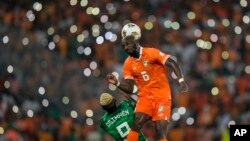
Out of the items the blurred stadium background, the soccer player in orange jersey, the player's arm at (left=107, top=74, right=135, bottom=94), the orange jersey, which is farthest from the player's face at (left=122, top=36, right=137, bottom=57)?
the blurred stadium background

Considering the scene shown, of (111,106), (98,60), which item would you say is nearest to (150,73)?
(111,106)

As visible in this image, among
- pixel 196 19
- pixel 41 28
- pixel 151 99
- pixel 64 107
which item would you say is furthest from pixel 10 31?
pixel 151 99

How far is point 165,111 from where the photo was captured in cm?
1043

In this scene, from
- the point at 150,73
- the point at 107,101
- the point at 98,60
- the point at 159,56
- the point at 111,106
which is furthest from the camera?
the point at 98,60

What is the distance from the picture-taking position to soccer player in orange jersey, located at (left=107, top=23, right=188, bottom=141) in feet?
33.8

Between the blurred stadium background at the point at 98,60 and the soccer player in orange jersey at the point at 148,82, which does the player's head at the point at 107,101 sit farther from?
the blurred stadium background at the point at 98,60

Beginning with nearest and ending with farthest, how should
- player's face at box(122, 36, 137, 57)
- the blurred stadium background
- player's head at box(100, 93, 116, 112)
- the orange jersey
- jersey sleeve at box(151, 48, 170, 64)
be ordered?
player's head at box(100, 93, 116, 112), player's face at box(122, 36, 137, 57), jersey sleeve at box(151, 48, 170, 64), the orange jersey, the blurred stadium background

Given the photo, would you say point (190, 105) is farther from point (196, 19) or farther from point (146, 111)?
point (146, 111)

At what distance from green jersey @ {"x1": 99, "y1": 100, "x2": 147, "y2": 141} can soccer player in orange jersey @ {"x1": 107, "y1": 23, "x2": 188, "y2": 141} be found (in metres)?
0.12

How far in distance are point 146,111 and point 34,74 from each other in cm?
620

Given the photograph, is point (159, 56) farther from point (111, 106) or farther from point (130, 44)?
point (111, 106)

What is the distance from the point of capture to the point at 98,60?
16828mm

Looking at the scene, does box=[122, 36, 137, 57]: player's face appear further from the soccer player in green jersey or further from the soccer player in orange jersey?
the soccer player in green jersey

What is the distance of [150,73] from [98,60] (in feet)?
20.9
